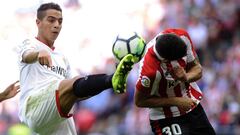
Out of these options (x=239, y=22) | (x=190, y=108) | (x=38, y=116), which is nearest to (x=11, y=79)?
(x=239, y=22)

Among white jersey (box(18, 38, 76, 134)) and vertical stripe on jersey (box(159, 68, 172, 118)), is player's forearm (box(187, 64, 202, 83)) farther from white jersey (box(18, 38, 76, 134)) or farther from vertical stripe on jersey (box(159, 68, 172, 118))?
white jersey (box(18, 38, 76, 134))

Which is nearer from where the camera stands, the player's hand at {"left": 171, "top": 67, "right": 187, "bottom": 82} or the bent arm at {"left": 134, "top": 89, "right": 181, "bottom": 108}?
the player's hand at {"left": 171, "top": 67, "right": 187, "bottom": 82}

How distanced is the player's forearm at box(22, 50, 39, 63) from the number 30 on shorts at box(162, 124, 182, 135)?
1586 millimetres

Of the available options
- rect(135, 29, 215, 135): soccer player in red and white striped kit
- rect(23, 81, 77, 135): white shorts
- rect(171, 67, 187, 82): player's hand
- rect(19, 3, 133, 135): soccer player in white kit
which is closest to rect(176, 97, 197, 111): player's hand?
rect(135, 29, 215, 135): soccer player in red and white striped kit

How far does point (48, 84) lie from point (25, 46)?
0.50 metres

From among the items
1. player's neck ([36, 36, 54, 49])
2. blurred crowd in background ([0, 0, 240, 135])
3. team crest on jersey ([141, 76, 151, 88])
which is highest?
player's neck ([36, 36, 54, 49])

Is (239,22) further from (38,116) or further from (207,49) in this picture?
(38,116)

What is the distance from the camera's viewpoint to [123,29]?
1563 centimetres

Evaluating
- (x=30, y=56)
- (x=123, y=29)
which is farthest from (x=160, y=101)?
(x=123, y=29)

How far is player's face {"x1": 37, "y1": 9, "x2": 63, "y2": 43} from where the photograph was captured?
8.77m

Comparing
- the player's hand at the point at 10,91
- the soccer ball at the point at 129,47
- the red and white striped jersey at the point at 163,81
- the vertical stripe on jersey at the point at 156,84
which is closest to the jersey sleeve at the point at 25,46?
the player's hand at the point at 10,91

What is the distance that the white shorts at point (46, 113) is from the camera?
27.4 feet

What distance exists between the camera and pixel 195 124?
812 cm

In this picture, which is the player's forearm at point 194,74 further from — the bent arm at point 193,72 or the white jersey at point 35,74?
the white jersey at point 35,74
